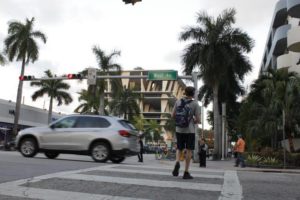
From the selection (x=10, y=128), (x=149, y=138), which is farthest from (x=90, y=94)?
(x=149, y=138)

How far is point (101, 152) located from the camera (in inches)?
592

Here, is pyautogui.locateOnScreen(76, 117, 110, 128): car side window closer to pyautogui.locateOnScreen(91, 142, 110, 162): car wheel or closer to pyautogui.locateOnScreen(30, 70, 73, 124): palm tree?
pyautogui.locateOnScreen(91, 142, 110, 162): car wheel

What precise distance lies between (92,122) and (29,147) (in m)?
2.30

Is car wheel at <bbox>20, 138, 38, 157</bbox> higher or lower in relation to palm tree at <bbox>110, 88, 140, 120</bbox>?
lower

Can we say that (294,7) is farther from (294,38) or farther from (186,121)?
(186,121)

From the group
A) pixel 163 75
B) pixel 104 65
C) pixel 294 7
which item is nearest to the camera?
pixel 163 75

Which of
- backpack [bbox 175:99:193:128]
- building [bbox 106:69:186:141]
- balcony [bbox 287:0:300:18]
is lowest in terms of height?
backpack [bbox 175:99:193:128]

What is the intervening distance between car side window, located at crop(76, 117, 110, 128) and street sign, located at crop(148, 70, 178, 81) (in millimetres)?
14902

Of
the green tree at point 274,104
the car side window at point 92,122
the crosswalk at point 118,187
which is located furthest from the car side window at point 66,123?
the green tree at point 274,104

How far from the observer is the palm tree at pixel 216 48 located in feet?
125

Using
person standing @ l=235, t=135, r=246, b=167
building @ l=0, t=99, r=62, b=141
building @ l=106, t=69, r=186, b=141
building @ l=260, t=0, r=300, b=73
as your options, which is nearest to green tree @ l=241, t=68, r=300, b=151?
building @ l=260, t=0, r=300, b=73

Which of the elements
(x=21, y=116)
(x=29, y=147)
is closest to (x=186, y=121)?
(x=29, y=147)

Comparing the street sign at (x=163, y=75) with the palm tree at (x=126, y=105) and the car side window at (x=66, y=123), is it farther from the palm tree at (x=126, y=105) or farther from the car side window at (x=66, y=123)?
the palm tree at (x=126, y=105)

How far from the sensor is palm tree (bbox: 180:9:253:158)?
38250 mm
